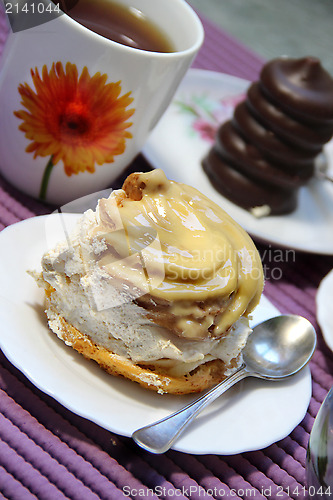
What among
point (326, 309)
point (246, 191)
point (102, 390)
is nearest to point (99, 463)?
point (102, 390)

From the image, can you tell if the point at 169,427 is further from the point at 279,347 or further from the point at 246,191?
the point at 246,191

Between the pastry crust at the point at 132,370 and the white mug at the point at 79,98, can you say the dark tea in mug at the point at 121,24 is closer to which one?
the white mug at the point at 79,98

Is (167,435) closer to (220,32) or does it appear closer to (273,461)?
(273,461)

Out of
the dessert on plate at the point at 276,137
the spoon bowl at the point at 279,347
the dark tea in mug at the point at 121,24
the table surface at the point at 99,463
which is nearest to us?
the table surface at the point at 99,463

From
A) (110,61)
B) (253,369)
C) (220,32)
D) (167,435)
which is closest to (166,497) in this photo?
(167,435)

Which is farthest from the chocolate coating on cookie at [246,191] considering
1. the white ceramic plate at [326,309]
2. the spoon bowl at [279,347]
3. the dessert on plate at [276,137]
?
the spoon bowl at [279,347]

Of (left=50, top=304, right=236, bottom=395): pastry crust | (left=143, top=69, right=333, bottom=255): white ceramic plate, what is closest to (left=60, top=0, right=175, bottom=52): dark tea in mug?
(left=143, top=69, right=333, bottom=255): white ceramic plate
